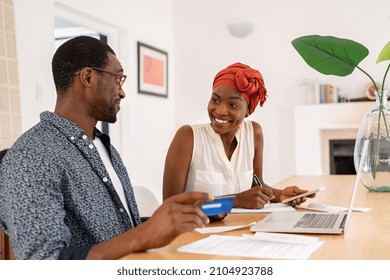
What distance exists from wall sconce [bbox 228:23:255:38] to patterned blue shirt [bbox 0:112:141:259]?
3952 mm

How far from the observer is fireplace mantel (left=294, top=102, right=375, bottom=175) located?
14.9 ft

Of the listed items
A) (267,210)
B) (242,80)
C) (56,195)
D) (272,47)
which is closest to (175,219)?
(56,195)

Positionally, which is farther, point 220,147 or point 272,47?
point 272,47

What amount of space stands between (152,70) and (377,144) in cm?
318

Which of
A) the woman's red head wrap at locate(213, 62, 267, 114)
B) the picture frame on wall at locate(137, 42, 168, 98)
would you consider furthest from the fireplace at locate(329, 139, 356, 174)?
the woman's red head wrap at locate(213, 62, 267, 114)

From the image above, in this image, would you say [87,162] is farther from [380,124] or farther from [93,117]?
[380,124]

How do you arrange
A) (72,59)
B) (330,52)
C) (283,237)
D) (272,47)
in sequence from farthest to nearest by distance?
(272,47), (330,52), (72,59), (283,237)

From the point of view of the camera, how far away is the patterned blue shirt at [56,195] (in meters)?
0.92

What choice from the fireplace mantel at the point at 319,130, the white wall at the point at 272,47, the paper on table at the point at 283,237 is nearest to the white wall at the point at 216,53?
the white wall at the point at 272,47

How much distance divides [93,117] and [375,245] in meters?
0.69

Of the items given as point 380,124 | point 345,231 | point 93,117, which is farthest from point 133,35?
point 345,231

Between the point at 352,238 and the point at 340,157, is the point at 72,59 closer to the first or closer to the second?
the point at 352,238

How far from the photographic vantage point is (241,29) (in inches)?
193

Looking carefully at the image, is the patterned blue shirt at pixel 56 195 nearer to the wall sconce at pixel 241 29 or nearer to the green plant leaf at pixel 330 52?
the green plant leaf at pixel 330 52
